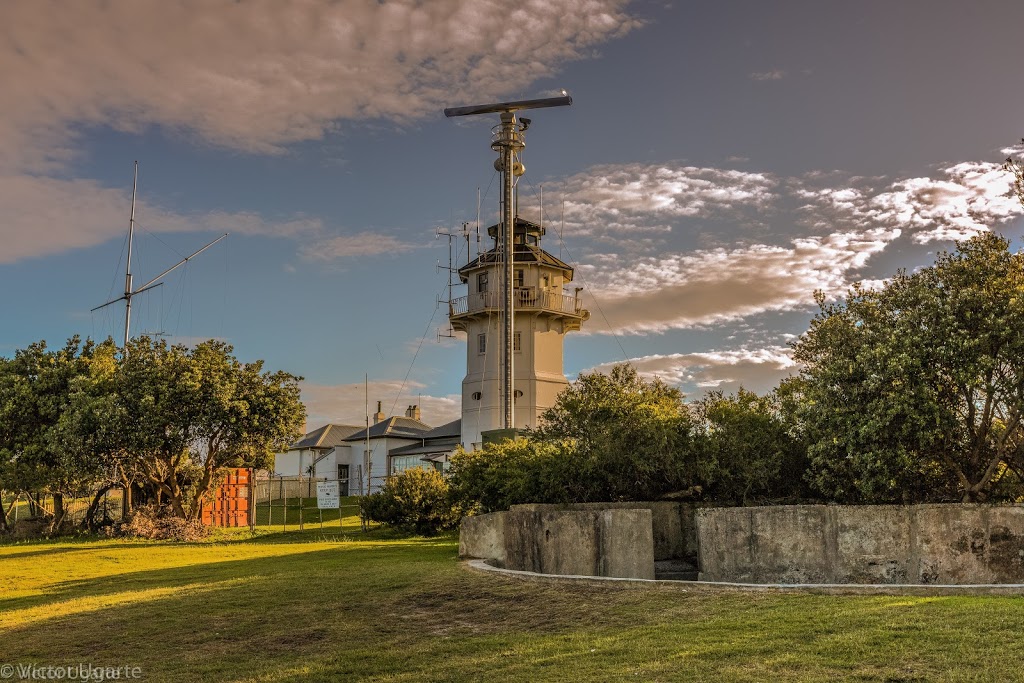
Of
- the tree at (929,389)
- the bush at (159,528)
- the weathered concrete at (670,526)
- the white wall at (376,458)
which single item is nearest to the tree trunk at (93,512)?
the bush at (159,528)

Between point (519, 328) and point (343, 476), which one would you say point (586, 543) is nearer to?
point (519, 328)

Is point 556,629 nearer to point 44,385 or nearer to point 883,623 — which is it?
point 883,623

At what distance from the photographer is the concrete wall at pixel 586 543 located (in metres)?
14.9

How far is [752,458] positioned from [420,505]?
624 inches

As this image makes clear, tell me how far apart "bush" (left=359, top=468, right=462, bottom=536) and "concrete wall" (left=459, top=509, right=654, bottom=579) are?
15.2 m

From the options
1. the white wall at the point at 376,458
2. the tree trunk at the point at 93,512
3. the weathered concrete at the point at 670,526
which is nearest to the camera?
the weathered concrete at the point at 670,526

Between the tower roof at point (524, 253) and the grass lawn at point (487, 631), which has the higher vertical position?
the tower roof at point (524, 253)

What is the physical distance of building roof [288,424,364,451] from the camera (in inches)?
2592

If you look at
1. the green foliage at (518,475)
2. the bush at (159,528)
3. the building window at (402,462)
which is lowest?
the bush at (159,528)

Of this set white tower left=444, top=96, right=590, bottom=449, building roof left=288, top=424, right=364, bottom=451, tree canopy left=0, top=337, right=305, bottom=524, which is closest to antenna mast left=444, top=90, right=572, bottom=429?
white tower left=444, top=96, right=590, bottom=449

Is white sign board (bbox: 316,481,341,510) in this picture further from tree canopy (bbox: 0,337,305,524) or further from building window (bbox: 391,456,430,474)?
tree canopy (bbox: 0,337,305,524)

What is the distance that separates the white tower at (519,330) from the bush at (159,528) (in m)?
16.4

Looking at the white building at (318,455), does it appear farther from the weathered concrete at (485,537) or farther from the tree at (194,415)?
the weathered concrete at (485,537)

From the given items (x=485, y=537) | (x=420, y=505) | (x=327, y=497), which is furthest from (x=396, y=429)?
(x=485, y=537)
